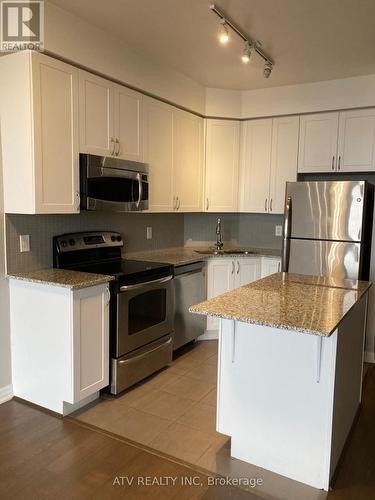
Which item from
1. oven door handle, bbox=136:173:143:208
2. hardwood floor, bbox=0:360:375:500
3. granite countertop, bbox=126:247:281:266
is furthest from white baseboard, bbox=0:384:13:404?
oven door handle, bbox=136:173:143:208

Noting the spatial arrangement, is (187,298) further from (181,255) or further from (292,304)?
(292,304)

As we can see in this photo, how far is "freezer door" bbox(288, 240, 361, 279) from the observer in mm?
3377

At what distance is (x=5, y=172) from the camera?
2602 mm

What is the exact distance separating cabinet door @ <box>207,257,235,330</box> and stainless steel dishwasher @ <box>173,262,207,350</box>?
0.09 m

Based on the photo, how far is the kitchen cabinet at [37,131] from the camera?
242 cm

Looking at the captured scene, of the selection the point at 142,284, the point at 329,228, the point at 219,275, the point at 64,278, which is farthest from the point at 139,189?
the point at 329,228

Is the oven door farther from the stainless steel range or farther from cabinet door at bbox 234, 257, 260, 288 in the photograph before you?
cabinet door at bbox 234, 257, 260, 288

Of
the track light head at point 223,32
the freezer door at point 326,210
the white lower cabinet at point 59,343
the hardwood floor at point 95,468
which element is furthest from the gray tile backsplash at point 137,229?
the track light head at point 223,32

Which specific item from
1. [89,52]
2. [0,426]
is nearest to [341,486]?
[0,426]

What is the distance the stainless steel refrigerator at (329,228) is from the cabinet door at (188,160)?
0.96m

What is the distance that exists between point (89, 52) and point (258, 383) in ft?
7.81

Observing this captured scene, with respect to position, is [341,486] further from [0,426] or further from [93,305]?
[0,426]

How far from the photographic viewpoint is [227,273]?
4016mm

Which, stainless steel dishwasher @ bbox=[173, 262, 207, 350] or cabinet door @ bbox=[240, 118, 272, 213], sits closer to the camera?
stainless steel dishwasher @ bbox=[173, 262, 207, 350]
